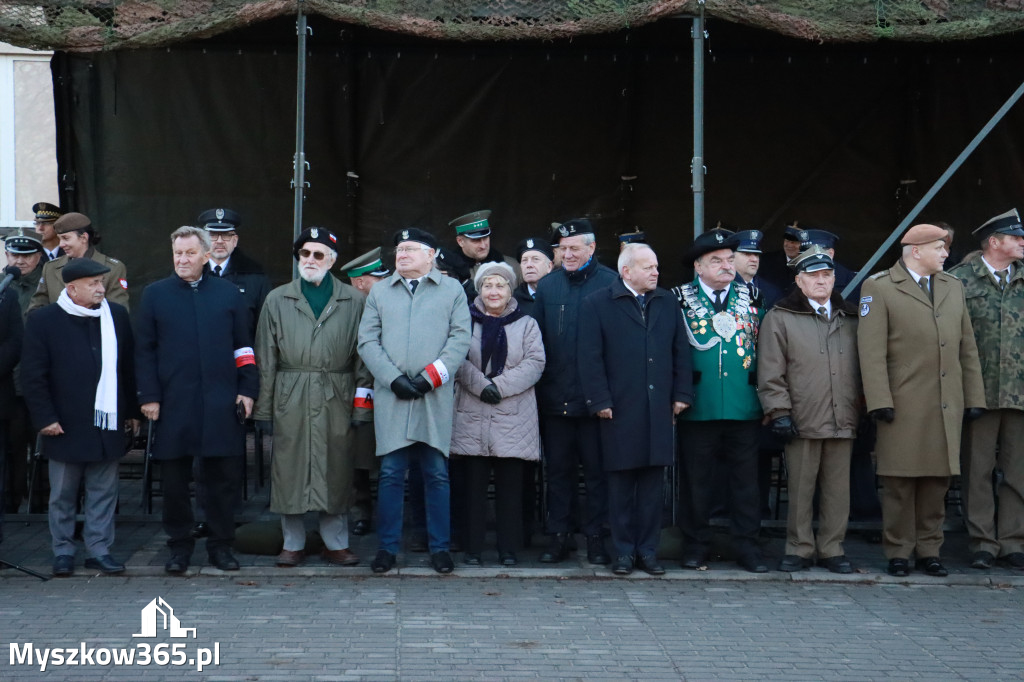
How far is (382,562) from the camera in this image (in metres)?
7.16

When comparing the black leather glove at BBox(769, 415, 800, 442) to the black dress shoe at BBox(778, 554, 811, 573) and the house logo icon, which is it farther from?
the house logo icon

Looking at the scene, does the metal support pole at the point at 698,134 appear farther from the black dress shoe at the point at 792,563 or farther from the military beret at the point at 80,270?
the military beret at the point at 80,270

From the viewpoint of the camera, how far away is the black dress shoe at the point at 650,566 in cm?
723

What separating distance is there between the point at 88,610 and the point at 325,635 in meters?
1.31

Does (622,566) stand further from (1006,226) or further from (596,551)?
(1006,226)

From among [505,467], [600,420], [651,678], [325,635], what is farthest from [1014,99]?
[325,635]

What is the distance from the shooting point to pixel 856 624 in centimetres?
632

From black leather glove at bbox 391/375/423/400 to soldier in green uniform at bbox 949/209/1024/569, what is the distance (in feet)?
11.1

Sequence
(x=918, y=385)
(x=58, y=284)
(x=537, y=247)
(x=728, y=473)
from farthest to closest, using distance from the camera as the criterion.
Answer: (x=537, y=247), (x=58, y=284), (x=728, y=473), (x=918, y=385)

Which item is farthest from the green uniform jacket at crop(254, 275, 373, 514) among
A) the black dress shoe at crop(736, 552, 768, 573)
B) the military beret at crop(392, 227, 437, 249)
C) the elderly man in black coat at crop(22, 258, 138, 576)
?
the black dress shoe at crop(736, 552, 768, 573)

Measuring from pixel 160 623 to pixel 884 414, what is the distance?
13.7 ft

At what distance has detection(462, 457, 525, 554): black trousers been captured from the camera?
292 inches

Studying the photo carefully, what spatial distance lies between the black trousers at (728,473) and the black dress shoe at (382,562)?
1780 mm

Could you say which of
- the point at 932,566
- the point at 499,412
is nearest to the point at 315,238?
the point at 499,412
